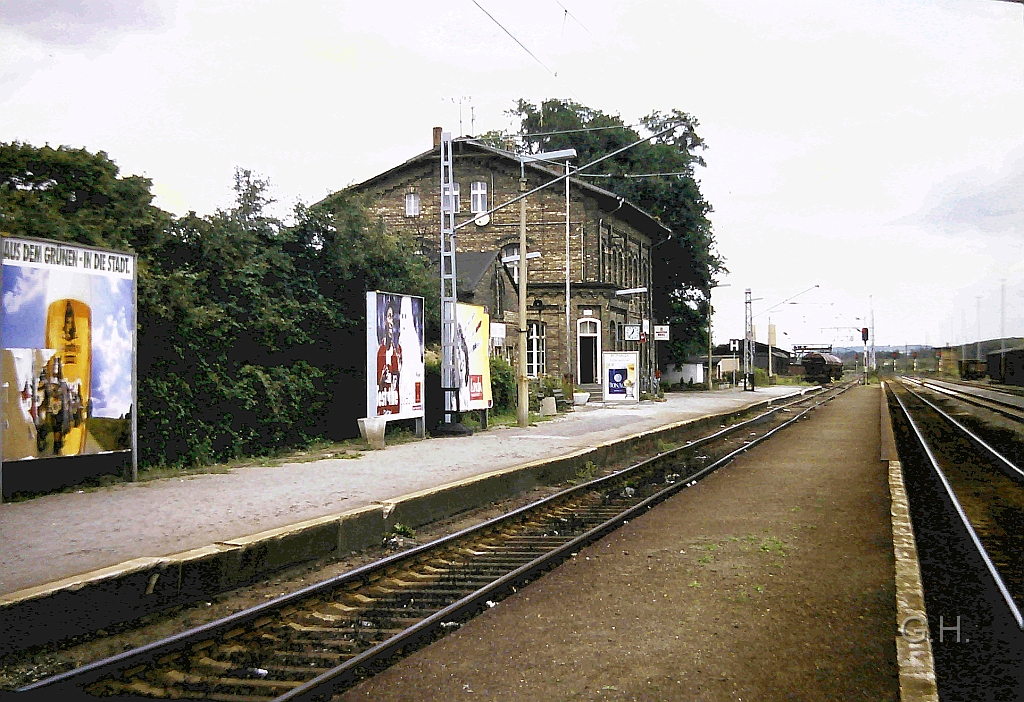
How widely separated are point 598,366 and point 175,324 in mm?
37179

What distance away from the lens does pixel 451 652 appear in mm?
5879

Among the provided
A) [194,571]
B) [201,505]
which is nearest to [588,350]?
[201,505]

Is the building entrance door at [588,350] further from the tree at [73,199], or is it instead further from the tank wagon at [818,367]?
the tank wagon at [818,367]

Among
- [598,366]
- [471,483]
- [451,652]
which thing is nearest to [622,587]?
[451,652]

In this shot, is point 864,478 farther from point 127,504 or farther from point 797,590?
point 127,504

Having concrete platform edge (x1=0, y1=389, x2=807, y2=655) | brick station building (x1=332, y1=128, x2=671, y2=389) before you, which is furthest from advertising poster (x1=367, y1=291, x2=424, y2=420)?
brick station building (x1=332, y1=128, x2=671, y2=389)

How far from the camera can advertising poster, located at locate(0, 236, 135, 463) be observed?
1065 centimetres

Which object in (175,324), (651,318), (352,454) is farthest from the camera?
(651,318)

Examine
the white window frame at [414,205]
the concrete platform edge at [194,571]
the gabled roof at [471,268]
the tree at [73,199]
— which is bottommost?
the concrete platform edge at [194,571]

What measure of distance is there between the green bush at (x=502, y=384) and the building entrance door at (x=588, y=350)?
17.2 m

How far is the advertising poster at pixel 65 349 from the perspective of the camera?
10.6 metres

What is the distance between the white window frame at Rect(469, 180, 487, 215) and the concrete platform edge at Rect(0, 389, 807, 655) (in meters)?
37.0

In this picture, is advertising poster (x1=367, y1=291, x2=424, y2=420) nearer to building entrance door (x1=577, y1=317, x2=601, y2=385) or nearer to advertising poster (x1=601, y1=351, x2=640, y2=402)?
advertising poster (x1=601, y1=351, x2=640, y2=402)

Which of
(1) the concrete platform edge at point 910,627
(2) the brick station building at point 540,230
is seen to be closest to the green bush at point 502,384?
(2) the brick station building at point 540,230
